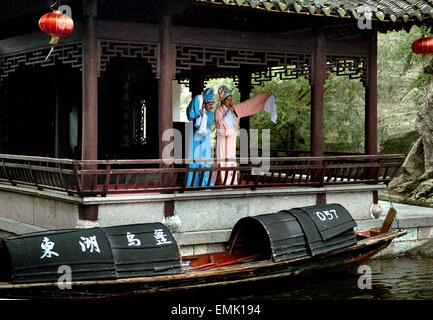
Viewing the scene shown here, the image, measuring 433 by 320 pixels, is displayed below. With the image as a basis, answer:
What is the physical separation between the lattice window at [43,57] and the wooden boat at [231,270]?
3270mm

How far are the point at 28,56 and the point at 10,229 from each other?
3.01m

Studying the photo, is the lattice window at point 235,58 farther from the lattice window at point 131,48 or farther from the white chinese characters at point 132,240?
the white chinese characters at point 132,240

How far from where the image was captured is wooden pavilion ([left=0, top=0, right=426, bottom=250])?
944 centimetres

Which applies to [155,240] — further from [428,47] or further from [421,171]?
[421,171]

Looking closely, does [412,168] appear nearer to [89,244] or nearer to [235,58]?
[235,58]

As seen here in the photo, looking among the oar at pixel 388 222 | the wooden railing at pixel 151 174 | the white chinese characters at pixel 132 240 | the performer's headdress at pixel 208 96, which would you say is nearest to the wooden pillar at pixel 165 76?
the wooden railing at pixel 151 174

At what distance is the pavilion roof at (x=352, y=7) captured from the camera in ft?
31.2

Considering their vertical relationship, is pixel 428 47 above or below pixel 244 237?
above

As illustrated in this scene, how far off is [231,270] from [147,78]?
6.46 m

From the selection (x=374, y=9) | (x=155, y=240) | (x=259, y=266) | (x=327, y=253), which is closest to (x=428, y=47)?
(x=374, y=9)

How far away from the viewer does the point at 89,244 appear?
7.88 m
